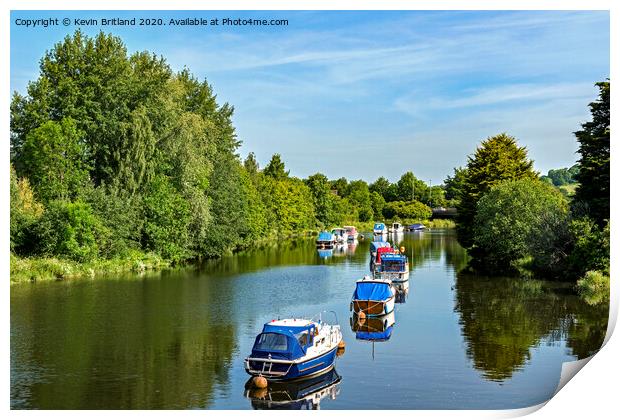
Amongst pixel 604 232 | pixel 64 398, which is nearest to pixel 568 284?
pixel 604 232

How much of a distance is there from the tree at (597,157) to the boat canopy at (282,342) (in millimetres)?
20411

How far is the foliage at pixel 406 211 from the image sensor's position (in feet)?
424

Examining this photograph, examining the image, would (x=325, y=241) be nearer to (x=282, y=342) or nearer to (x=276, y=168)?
(x=276, y=168)

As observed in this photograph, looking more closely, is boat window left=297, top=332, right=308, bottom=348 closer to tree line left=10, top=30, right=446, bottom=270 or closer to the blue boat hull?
the blue boat hull

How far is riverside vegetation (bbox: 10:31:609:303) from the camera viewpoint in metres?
38.5

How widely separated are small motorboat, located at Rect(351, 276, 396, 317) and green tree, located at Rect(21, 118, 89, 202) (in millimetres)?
22622

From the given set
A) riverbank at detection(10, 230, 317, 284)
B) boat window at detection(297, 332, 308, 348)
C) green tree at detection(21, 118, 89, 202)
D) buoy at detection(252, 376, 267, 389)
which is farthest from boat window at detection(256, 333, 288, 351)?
green tree at detection(21, 118, 89, 202)

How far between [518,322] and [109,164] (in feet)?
101

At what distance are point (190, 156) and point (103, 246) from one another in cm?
991

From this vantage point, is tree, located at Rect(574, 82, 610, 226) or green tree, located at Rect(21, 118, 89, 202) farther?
green tree, located at Rect(21, 118, 89, 202)

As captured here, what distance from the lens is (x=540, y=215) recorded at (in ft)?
142

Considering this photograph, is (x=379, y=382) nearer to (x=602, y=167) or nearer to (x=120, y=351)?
(x=120, y=351)

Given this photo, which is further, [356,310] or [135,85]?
[135,85]

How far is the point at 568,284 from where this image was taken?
40.1 meters
